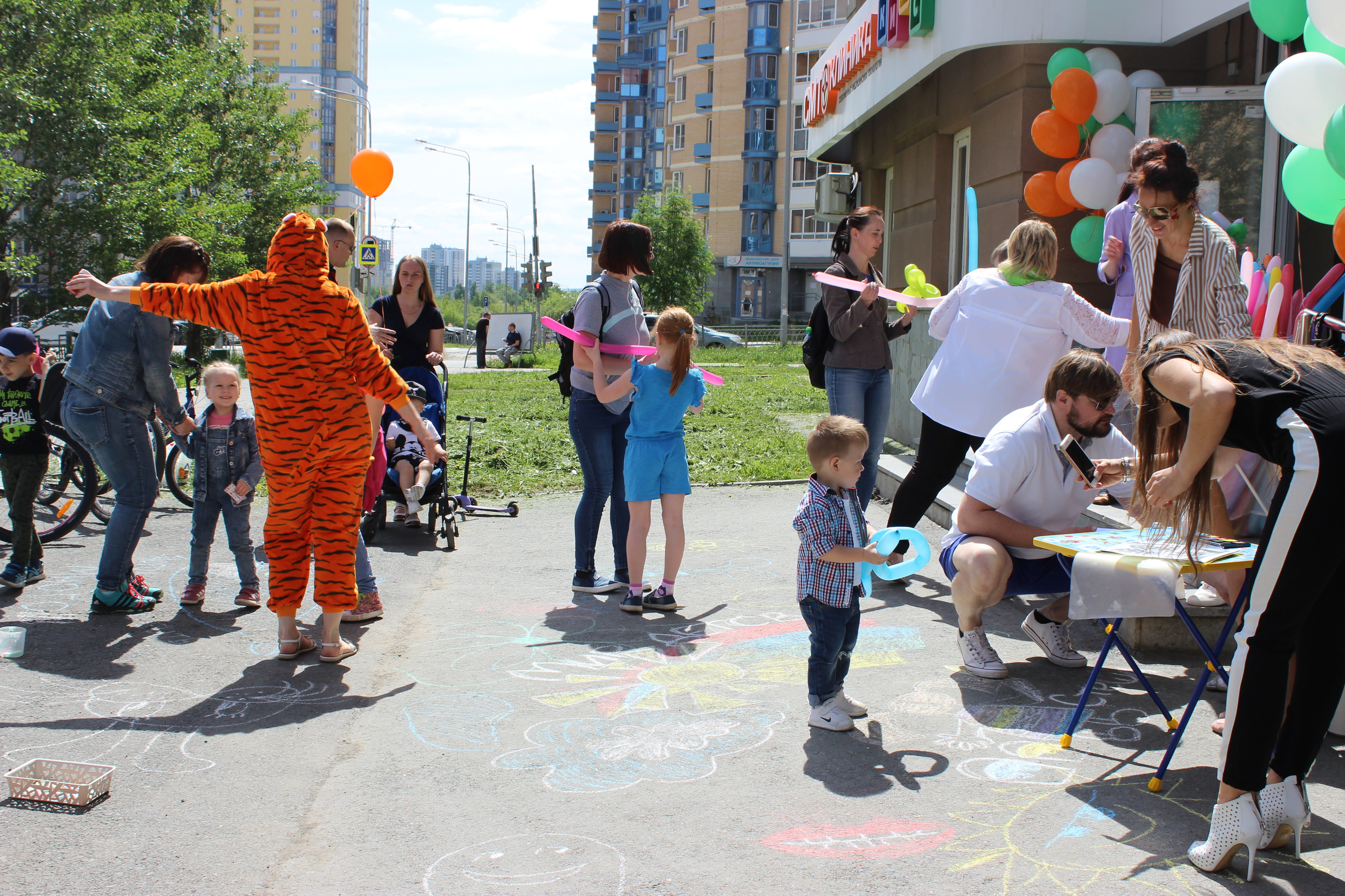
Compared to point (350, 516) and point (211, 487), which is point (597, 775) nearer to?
point (350, 516)

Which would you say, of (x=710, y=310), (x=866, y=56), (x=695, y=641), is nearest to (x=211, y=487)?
(x=695, y=641)

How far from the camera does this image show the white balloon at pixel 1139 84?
7461mm

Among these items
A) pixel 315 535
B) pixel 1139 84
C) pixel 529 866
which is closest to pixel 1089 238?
pixel 1139 84

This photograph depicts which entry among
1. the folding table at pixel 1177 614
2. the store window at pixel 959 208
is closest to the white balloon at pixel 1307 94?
the folding table at pixel 1177 614

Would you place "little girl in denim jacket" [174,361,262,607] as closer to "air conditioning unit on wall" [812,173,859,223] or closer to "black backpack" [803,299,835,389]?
"black backpack" [803,299,835,389]

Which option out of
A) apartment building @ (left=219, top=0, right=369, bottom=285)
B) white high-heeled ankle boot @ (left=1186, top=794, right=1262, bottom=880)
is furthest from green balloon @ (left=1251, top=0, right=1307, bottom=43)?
apartment building @ (left=219, top=0, right=369, bottom=285)

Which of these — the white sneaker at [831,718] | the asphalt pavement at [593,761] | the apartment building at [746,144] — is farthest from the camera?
the apartment building at [746,144]

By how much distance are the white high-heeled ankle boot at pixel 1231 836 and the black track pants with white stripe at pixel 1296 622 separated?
0.18 feet

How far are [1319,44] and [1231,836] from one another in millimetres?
3956

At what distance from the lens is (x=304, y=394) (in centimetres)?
442

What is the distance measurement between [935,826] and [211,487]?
4.02 m

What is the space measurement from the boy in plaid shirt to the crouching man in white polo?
2.16ft

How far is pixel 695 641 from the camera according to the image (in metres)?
4.92

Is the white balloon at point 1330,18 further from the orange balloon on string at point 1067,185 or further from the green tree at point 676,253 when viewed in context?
the green tree at point 676,253
